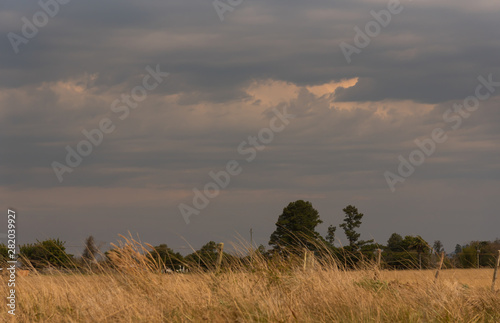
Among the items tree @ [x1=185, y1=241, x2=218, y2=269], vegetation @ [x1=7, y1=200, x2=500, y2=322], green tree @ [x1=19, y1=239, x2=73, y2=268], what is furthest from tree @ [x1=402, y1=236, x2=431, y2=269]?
green tree @ [x1=19, y1=239, x2=73, y2=268]

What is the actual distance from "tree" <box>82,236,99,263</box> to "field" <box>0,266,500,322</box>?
1.27 feet

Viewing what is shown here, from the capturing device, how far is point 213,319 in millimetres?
7090

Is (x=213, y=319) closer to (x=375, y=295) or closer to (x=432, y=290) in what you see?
(x=375, y=295)

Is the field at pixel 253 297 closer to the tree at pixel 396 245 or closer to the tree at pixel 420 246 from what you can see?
the tree at pixel 420 246

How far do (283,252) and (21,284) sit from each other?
4714 mm

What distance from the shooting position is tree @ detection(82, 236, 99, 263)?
10703 mm

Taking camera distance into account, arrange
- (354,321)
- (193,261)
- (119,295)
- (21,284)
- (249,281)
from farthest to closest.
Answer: (193,261) < (21,284) < (249,281) < (119,295) < (354,321)

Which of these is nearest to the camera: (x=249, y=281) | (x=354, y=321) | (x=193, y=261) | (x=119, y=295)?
(x=354, y=321)

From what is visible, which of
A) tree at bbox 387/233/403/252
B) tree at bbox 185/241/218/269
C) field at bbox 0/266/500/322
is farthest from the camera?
tree at bbox 387/233/403/252

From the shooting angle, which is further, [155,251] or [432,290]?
[155,251]

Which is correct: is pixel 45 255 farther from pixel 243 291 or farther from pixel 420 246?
pixel 420 246

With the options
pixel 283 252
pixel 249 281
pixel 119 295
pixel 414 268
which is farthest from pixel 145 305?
pixel 414 268

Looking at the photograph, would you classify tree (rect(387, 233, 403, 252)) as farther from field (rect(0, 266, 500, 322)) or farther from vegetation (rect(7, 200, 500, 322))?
field (rect(0, 266, 500, 322))

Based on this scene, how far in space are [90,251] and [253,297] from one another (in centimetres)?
433
